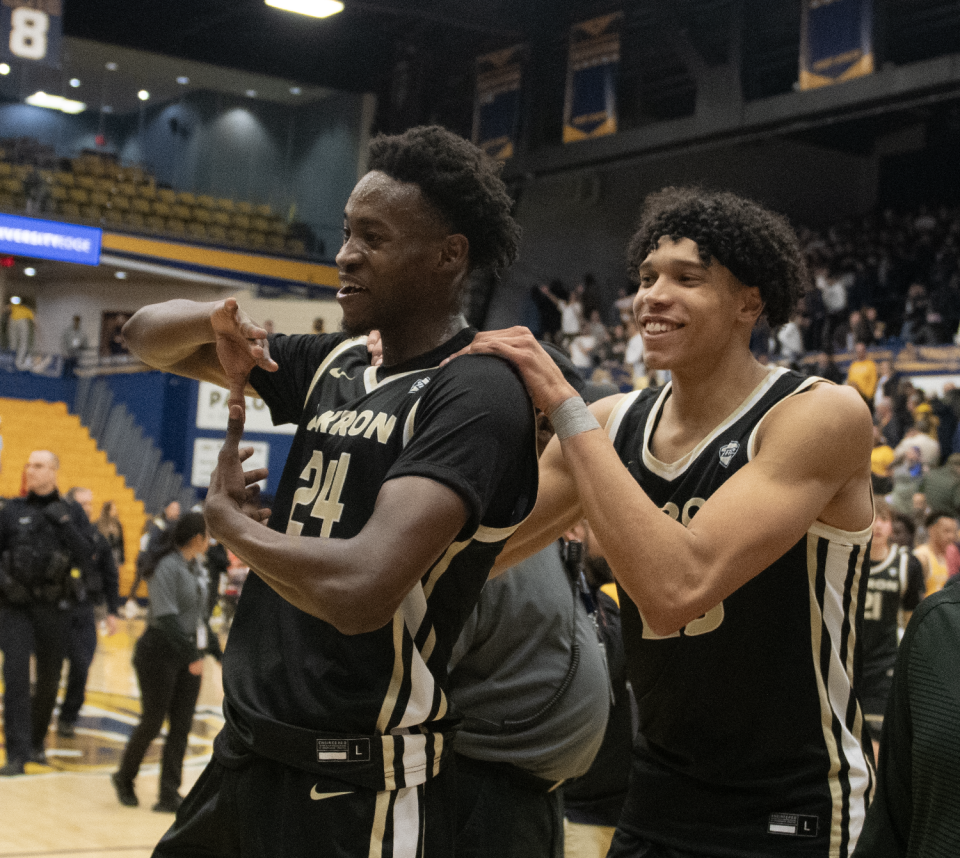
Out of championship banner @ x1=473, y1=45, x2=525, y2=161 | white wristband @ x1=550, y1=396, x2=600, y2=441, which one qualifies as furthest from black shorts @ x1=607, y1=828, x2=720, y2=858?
championship banner @ x1=473, y1=45, x2=525, y2=161

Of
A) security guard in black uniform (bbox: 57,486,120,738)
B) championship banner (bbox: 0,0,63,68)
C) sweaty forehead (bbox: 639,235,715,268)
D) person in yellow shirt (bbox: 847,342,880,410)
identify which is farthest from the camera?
A: championship banner (bbox: 0,0,63,68)

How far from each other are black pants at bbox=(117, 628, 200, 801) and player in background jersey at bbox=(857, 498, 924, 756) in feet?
12.6

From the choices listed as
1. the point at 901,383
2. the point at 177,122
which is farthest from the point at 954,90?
the point at 177,122

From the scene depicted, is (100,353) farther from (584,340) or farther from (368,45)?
(584,340)

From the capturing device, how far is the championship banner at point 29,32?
18.1 meters

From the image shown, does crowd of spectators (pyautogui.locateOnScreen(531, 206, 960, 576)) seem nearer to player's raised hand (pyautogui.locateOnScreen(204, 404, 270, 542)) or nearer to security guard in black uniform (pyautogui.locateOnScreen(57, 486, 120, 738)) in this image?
security guard in black uniform (pyautogui.locateOnScreen(57, 486, 120, 738))

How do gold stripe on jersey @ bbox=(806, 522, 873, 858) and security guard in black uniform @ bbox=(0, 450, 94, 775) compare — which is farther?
security guard in black uniform @ bbox=(0, 450, 94, 775)

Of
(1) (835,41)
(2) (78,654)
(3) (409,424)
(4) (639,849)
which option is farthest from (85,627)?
(1) (835,41)

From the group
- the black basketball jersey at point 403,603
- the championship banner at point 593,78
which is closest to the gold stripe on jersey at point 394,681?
the black basketball jersey at point 403,603

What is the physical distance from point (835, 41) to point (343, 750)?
588 inches

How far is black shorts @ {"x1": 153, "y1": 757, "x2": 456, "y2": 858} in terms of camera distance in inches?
78.2

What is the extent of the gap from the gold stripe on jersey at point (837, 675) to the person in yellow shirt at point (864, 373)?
12.1 meters

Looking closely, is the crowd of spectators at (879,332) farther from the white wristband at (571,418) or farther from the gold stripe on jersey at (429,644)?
the gold stripe on jersey at (429,644)

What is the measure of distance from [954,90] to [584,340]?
6603 millimetres
